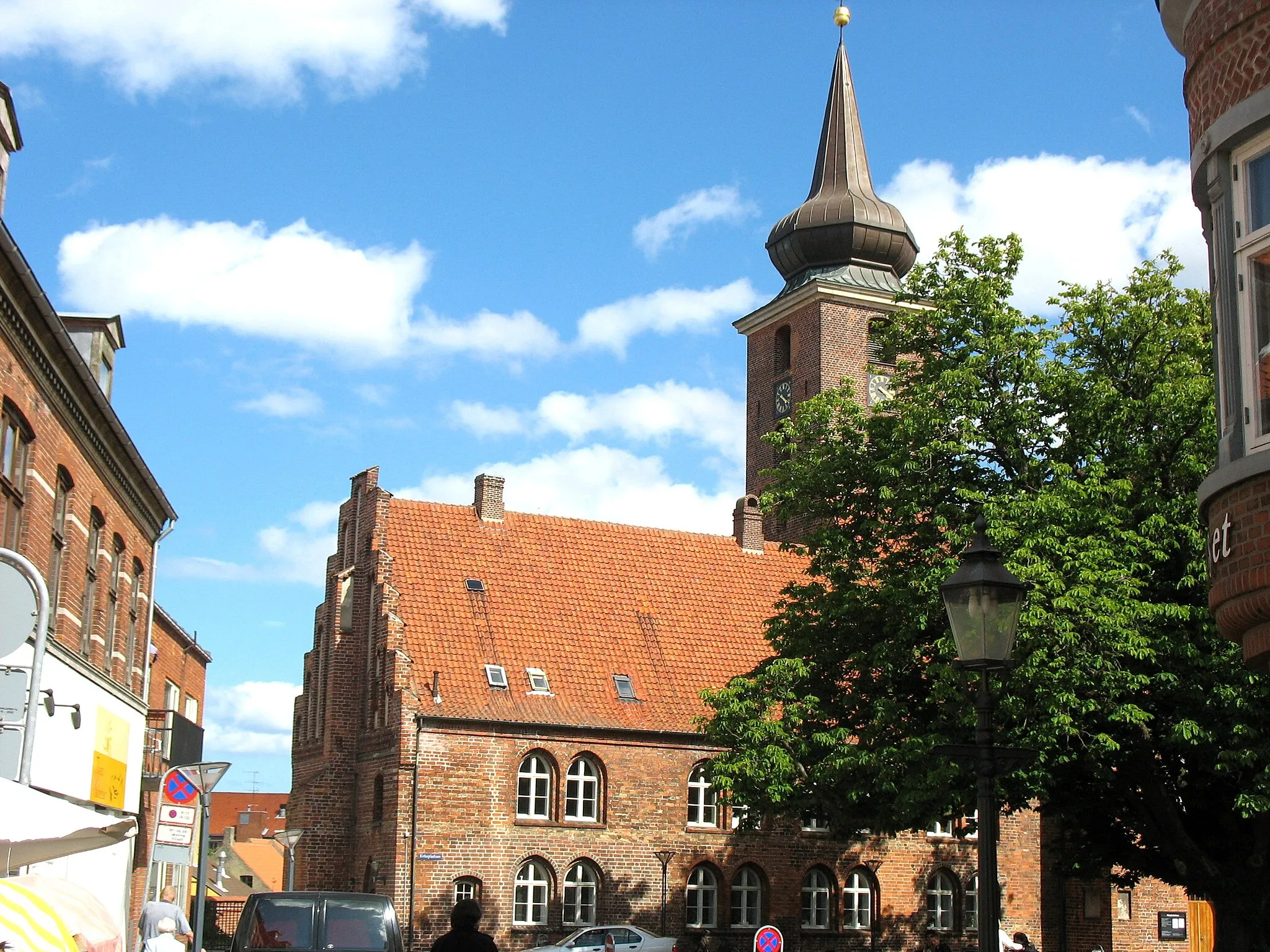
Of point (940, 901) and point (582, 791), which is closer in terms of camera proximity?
point (582, 791)

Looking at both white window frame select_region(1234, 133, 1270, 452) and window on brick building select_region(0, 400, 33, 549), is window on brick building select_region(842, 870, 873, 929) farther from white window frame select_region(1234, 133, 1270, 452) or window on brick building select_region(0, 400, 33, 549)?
white window frame select_region(1234, 133, 1270, 452)

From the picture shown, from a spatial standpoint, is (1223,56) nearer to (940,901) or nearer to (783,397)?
(940,901)

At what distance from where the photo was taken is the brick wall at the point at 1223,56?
29.9ft

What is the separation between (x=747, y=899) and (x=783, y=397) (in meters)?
20.1

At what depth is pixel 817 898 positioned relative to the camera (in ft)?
130

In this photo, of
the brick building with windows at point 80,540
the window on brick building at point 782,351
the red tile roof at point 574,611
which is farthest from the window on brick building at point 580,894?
the window on brick building at point 782,351

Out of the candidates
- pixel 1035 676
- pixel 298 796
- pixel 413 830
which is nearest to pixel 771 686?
pixel 1035 676

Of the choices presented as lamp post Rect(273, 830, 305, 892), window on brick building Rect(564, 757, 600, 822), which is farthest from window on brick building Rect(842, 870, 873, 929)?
lamp post Rect(273, 830, 305, 892)

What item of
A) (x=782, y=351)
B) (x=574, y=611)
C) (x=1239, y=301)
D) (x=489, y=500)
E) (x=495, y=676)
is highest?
(x=782, y=351)

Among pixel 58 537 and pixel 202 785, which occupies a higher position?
pixel 58 537

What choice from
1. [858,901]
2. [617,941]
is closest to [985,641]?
[617,941]

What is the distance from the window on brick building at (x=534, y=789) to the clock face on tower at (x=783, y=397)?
755 inches

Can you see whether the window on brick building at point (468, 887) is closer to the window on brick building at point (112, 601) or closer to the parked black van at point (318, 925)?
the window on brick building at point (112, 601)

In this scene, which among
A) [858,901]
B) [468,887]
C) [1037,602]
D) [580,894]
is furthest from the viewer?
[858,901]
